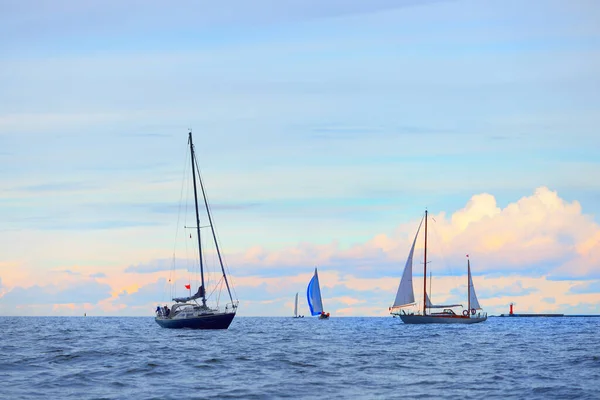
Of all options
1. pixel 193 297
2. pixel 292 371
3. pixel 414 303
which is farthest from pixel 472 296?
pixel 292 371

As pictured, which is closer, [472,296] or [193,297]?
[193,297]

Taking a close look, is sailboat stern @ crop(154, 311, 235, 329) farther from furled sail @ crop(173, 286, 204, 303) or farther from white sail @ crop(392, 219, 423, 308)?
white sail @ crop(392, 219, 423, 308)

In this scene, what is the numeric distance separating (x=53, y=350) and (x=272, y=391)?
3833 centimetres

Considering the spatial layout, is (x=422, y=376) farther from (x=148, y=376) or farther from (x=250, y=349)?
(x=250, y=349)

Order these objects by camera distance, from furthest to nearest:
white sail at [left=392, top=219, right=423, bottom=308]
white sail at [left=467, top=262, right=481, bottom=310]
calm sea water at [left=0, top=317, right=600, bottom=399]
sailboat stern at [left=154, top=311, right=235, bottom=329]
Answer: white sail at [left=467, top=262, right=481, bottom=310] → white sail at [left=392, top=219, right=423, bottom=308] → sailboat stern at [left=154, top=311, right=235, bottom=329] → calm sea water at [left=0, top=317, right=600, bottom=399]

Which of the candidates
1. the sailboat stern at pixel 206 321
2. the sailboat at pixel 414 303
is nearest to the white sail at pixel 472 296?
the sailboat at pixel 414 303

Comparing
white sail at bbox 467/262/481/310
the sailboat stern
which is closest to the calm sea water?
the sailboat stern

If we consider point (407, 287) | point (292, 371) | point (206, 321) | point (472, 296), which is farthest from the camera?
point (472, 296)

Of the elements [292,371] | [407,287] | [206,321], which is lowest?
[292,371]

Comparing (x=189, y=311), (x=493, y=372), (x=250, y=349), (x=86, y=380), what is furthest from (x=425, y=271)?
(x=86, y=380)

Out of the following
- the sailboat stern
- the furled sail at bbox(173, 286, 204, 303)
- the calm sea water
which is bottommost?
the calm sea water

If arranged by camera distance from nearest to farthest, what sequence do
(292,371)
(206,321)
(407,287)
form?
(292,371)
(206,321)
(407,287)

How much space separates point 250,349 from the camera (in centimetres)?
8188

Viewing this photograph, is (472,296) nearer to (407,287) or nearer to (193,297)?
(407,287)
